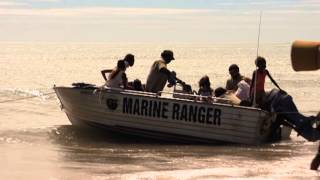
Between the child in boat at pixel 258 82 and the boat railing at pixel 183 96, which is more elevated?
the child in boat at pixel 258 82

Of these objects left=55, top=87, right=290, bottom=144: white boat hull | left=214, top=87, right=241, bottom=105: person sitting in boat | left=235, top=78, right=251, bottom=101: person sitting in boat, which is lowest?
left=55, top=87, right=290, bottom=144: white boat hull

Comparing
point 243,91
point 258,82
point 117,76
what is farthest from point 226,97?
point 117,76

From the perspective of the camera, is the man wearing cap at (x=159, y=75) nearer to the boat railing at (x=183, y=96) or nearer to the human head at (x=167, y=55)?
the human head at (x=167, y=55)

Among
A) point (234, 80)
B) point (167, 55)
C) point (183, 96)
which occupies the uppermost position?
point (167, 55)

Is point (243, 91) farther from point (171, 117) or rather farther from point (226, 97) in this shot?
point (171, 117)

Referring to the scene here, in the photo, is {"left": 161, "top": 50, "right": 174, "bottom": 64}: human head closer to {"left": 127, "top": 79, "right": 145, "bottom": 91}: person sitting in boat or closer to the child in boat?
{"left": 127, "top": 79, "right": 145, "bottom": 91}: person sitting in boat

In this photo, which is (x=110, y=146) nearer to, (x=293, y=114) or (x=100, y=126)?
(x=100, y=126)

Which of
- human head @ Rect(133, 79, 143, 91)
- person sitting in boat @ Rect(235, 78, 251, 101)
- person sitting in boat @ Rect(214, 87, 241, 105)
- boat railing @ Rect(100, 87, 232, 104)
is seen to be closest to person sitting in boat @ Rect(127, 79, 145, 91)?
human head @ Rect(133, 79, 143, 91)

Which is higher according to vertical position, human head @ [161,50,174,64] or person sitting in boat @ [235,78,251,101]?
human head @ [161,50,174,64]

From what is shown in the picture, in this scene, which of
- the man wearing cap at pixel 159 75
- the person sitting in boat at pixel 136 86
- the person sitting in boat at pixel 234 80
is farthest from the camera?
the person sitting in boat at pixel 136 86

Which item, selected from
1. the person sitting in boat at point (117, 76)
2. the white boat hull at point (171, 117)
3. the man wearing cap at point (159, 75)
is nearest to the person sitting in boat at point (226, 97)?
the white boat hull at point (171, 117)

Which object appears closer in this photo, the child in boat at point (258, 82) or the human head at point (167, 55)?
the child in boat at point (258, 82)

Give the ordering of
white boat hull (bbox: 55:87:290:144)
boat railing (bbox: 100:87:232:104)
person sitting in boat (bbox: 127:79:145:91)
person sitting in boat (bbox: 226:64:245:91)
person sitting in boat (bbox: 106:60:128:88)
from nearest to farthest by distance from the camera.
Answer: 1. white boat hull (bbox: 55:87:290:144)
2. boat railing (bbox: 100:87:232:104)
3. person sitting in boat (bbox: 106:60:128:88)
4. person sitting in boat (bbox: 226:64:245:91)
5. person sitting in boat (bbox: 127:79:145:91)

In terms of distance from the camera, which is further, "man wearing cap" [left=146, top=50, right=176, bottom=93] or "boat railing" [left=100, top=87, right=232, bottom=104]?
"man wearing cap" [left=146, top=50, right=176, bottom=93]
